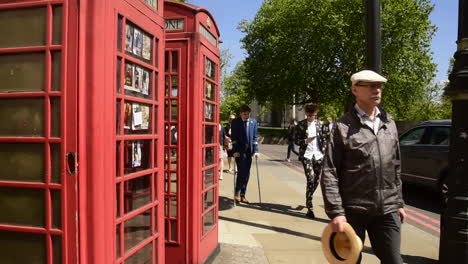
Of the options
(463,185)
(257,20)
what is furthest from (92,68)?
(257,20)

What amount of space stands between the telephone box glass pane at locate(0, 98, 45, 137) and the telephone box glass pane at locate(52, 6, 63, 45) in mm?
352

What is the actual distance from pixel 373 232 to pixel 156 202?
5.36 feet

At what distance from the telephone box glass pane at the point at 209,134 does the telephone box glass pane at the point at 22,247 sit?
7.76 feet

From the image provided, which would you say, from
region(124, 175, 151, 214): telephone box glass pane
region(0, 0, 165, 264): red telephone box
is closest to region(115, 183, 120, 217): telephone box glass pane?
region(0, 0, 165, 264): red telephone box

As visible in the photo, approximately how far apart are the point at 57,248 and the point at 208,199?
2428 millimetres

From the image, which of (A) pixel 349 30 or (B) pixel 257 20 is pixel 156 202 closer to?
(A) pixel 349 30

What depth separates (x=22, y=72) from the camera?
2.44 metres

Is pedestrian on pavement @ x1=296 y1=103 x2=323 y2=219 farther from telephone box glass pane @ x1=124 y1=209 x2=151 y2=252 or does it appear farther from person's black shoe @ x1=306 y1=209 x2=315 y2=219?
Result: telephone box glass pane @ x1=124 y1=209 x2=151 y2=252

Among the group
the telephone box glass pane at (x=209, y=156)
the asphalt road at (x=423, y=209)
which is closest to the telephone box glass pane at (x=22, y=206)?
the telephone box glass pane at (x=209, y=156)

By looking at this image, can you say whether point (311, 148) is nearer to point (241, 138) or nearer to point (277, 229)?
point (241, 138)

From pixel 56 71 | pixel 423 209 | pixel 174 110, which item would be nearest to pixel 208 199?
pixel 174 110

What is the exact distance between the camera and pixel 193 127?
13.3ft

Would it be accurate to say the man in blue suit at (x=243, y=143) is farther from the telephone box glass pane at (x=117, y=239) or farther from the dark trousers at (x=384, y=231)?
the telephone box glass pane at (x=117, y=239)

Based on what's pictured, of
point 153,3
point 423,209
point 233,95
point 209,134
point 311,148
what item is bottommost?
point 423,209
